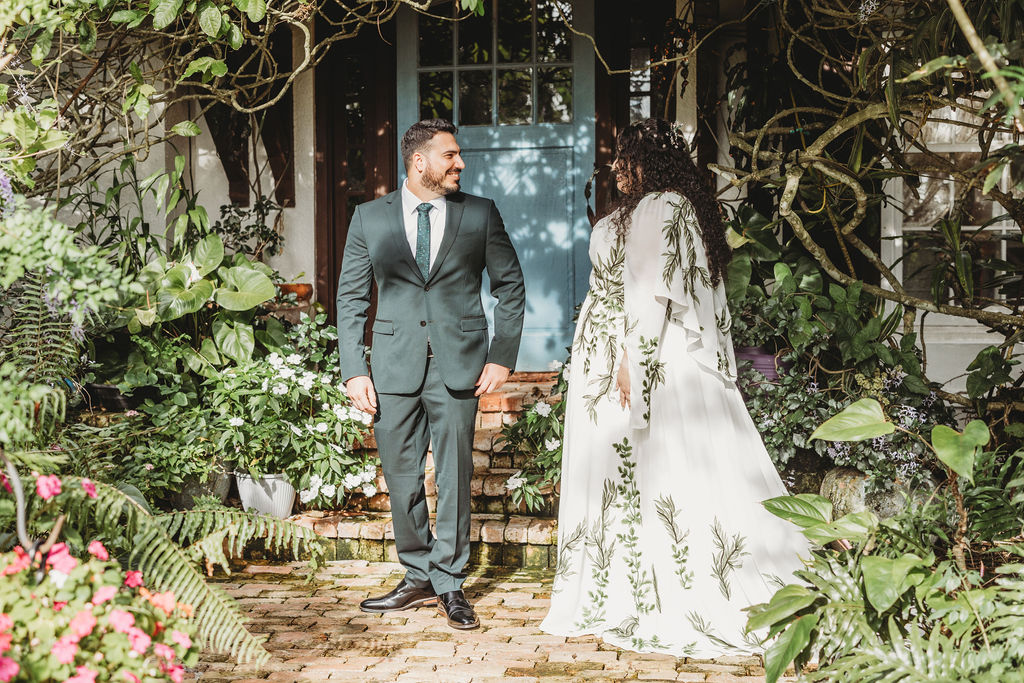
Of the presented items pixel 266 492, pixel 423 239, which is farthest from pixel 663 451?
pixel 266 492

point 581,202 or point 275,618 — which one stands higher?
point 581,202

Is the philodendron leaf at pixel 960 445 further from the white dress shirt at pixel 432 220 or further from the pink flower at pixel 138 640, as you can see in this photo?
the white dress shirt at pixel 432 220

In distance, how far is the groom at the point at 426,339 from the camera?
380 centimetres

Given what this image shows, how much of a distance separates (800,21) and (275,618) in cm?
442

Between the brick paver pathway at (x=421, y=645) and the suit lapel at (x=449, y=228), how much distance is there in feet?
4.61

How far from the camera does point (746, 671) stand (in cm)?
318

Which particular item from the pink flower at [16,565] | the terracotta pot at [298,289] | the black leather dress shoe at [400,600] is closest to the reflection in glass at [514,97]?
the terracotta pot at [298,289]

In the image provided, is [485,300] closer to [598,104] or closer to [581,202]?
[581,202]

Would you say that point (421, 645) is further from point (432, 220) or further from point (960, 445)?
point (960, 445)

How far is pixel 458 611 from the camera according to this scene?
371cm

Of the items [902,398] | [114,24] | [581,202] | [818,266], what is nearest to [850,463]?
[902,398]

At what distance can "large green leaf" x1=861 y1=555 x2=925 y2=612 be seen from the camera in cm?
208

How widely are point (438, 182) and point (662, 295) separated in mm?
1016

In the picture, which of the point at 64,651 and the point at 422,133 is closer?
the point at 64,651
